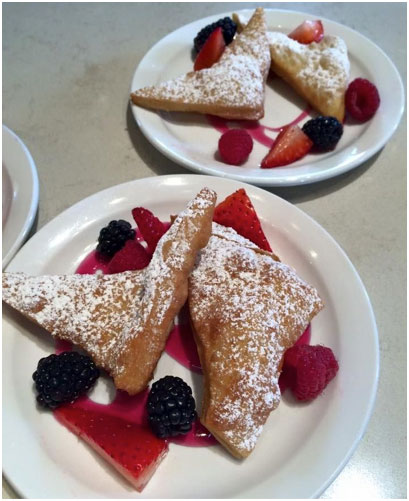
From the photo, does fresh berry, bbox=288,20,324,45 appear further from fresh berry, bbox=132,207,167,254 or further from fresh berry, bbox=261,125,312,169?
fresh berry, bbox=132,207,167,254

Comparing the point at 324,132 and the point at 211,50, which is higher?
the point at 211,50

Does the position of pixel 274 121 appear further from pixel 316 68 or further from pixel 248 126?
pixel 316 68

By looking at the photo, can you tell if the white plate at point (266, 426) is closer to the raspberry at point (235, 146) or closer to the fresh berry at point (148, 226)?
the fresh berry at point (148, 226)

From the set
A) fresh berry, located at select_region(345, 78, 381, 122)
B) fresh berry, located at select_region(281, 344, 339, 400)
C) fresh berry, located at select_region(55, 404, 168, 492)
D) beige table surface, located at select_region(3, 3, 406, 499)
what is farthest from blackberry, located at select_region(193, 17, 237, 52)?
fresh berry, located at select_region(55, 404, 168, 492)

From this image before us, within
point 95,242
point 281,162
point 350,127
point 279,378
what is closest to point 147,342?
point 279,378

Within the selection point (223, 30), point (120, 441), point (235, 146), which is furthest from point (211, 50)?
point (120, 441)

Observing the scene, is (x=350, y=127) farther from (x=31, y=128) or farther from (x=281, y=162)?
(x=31, y=128)

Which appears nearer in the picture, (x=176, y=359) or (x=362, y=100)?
(x=176, y=359)
